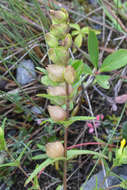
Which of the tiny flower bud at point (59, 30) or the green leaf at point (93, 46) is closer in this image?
the tiny flower bud at point (59, 30)

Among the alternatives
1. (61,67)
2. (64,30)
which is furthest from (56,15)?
(61,67)

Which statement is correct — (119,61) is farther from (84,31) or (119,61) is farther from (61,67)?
(84,31)

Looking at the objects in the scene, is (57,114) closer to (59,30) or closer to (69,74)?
(69,74)

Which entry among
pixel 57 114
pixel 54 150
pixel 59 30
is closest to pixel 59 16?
pixel 59 30

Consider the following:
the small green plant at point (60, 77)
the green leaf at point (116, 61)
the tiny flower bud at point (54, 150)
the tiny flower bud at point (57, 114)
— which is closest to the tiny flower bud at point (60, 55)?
the small green plant at point (60, 77)

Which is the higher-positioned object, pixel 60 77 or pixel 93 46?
pixel 93 46

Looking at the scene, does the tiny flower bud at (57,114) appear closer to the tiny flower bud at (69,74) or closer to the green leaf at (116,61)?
the tiny flower bud at (69,74)

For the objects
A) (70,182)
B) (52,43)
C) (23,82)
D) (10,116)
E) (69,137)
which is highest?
(52,43)

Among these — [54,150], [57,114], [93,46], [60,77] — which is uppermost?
[93,46]

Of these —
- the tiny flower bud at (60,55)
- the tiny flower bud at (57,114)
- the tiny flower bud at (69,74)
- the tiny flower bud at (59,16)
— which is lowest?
the tiny flower bud at (57,114)

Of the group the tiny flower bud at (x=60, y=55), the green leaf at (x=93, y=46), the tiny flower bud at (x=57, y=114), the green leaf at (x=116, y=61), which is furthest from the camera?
the green leaf at (x=93, y=46)

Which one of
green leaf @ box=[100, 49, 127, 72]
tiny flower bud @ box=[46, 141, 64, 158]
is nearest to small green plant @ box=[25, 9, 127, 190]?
tiny flower bud @ box=[46, 141, 64, 158]
